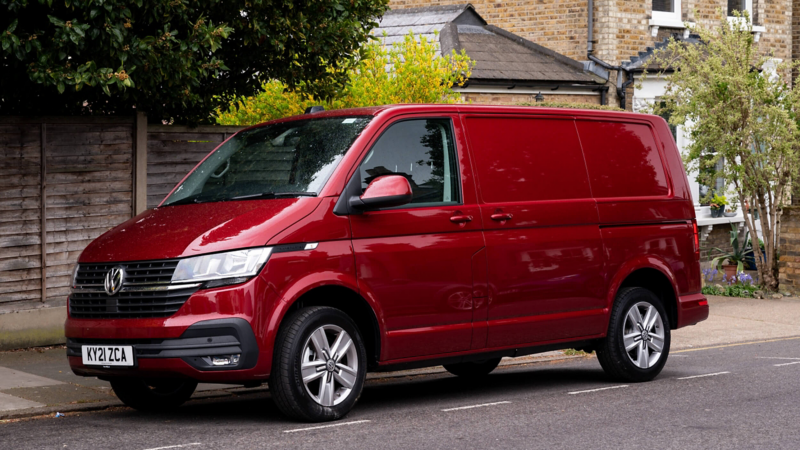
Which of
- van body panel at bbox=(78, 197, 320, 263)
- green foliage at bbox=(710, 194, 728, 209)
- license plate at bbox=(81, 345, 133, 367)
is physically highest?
green foliage at bbox=(710, 194, 728, 209)

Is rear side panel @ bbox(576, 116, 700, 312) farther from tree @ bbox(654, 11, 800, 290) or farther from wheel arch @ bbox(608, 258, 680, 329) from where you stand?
tree @ bbox(654, 11, 800, 290)

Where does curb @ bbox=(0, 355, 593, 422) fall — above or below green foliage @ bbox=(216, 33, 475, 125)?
below

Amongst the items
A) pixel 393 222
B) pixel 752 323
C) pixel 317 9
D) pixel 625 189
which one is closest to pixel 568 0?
pixel 752 323

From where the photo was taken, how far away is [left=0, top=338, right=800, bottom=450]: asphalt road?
6.61 metres

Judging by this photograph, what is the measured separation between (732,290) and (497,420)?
36.2 ft

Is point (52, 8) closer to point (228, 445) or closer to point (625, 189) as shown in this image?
point (228, 445)

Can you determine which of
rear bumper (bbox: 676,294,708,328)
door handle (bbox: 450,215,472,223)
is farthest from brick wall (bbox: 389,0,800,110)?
door handle (bbox: 450,215,472,223)

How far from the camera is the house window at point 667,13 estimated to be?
869 inches

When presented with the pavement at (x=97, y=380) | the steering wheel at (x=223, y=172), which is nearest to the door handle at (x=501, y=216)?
the steering wheel at (x=223, y=172)

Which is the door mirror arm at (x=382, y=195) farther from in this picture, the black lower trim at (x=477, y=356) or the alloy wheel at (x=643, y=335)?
the alloy wheel at (x=643, y=335)

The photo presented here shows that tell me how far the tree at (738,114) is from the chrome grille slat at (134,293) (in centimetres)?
1145

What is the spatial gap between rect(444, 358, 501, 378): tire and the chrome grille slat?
3562 millimetres

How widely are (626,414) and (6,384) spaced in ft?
15.7

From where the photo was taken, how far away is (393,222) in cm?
744
